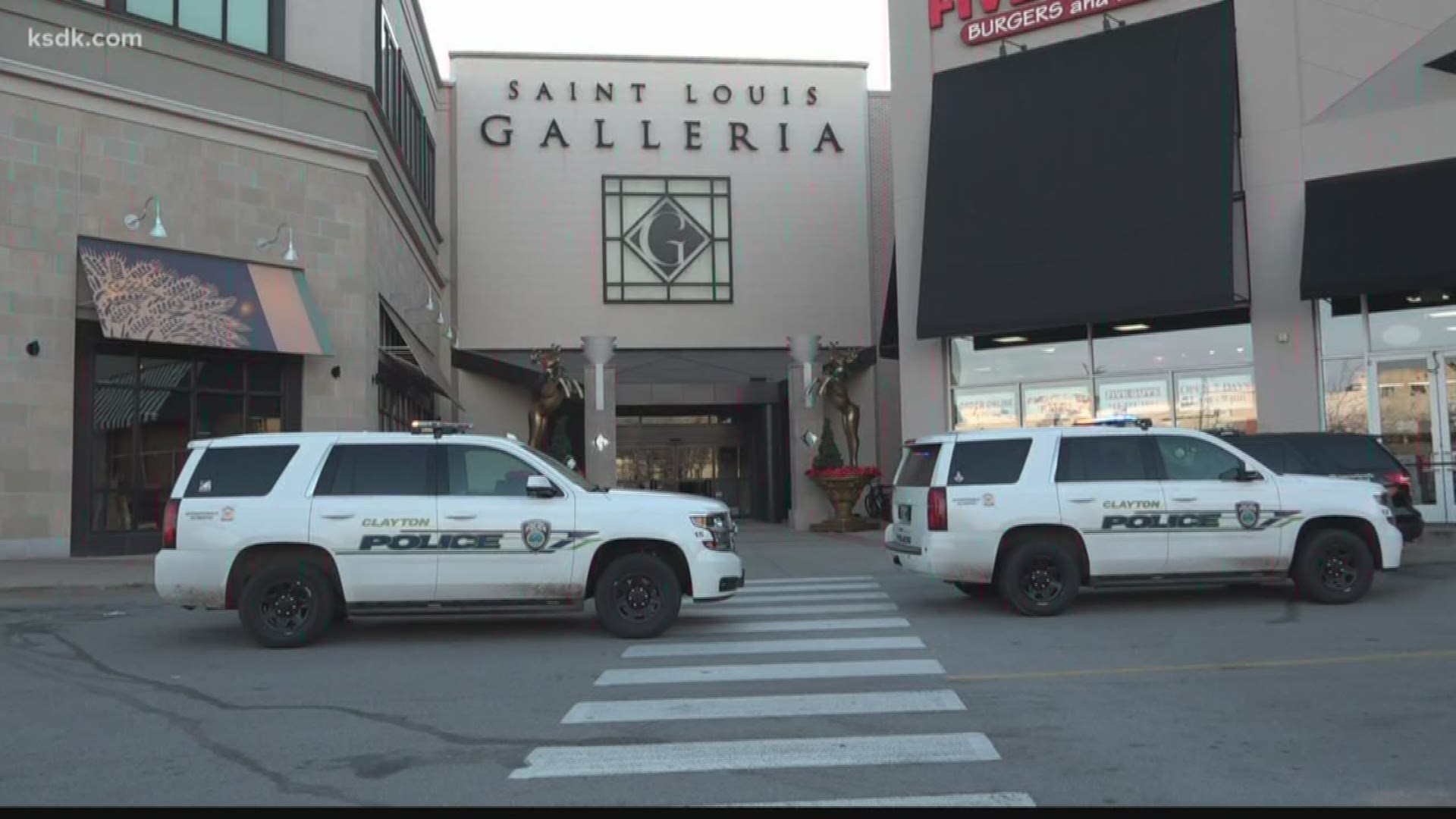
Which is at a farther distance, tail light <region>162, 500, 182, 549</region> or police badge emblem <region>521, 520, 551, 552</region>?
police badge emblem <region>521, 520, 551, 552</region>

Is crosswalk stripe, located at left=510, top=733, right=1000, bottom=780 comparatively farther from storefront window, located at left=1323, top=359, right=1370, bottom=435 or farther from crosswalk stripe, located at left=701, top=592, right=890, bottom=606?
storefront window, located at left=1323, top=359, right=1370, bottom=435

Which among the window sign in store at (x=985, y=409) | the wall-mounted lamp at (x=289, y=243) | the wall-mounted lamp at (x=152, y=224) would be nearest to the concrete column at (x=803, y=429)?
the window sign in store at (x=985, y=409)

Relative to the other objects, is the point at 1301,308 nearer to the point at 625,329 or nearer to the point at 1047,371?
the point at 1047,371

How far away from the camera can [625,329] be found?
35.4 metres

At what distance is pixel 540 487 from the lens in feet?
32.8

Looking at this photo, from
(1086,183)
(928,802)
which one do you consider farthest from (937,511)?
(1086,183)

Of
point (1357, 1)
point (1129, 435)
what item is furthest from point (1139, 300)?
point (1129, 435)

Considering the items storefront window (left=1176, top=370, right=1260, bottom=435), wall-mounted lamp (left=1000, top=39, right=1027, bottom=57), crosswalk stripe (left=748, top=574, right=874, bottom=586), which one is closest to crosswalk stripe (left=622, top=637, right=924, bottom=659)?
crosswalk stripe (left=748, top=574, right=874, bottom=586)

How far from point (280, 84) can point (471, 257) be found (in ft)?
45.6

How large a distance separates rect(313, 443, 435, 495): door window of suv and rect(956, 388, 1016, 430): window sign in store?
14.3 m

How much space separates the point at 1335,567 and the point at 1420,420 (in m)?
8.61

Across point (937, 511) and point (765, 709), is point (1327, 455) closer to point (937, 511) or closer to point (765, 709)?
point (937, 511)

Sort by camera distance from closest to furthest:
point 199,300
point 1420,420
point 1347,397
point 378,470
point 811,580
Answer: point 378,470
point 811,580
point 1420,420
point 1347,397
point 199,300

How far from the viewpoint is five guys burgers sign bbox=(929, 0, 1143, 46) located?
21172 mm
